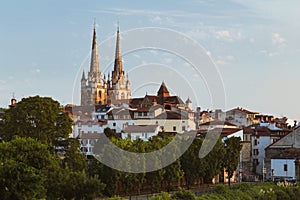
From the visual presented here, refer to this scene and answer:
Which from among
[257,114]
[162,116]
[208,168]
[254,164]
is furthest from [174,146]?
[257,114]

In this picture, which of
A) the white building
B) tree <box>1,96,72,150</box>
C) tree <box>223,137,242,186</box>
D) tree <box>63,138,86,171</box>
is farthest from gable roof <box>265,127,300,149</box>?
tree <box>63,138,86,171</box>

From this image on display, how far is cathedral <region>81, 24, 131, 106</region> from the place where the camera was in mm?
125312

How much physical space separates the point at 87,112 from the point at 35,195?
7169cm

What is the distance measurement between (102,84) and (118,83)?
3.99 metres

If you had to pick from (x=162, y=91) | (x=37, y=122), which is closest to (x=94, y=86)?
(x=162, y=91)

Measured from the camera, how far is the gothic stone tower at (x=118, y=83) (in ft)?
421

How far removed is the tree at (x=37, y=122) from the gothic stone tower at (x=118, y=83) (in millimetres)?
84597

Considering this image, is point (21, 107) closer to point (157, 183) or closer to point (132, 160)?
point (132, 160)

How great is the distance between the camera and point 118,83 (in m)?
130

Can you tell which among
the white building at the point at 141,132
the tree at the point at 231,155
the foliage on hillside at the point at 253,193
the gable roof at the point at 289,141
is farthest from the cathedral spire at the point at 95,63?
the foliage on hillside at the point at 253,193

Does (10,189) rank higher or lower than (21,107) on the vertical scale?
lower

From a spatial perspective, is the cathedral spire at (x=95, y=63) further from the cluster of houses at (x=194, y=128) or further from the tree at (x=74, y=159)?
the tree at (x=74, y=159)

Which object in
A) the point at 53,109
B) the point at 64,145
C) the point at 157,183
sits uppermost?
the point at 53,109

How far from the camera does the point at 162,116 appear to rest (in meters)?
79.3
